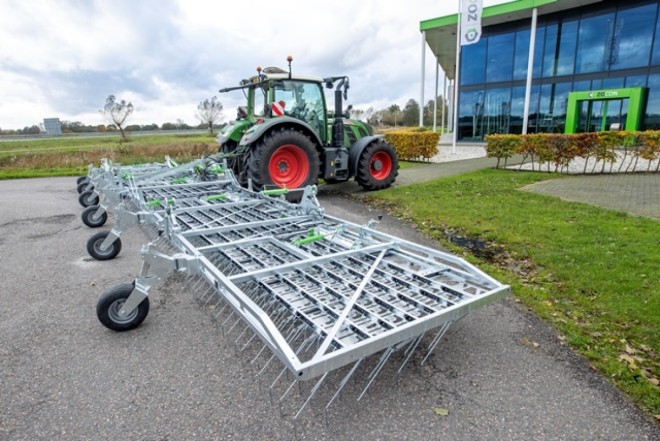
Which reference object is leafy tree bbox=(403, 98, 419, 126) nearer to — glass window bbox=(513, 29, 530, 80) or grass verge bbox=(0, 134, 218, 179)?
glass window bbox=(513, 29, 530, 80)

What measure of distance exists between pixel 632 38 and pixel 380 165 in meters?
14.3

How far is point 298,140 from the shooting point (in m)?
6.82

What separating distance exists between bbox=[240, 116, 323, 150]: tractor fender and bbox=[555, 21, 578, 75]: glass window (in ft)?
49.6

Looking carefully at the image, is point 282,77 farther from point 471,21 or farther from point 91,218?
point 471,21

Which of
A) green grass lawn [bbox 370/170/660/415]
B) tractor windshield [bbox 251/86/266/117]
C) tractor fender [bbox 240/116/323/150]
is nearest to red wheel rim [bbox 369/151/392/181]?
green grass lawn [bbox 370/170/660/415]

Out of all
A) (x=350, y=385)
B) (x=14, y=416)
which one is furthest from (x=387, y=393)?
(x=14, y=416)

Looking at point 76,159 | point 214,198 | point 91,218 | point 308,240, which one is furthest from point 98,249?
point 76,159

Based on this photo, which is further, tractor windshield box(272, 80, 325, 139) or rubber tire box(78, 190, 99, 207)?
tractor windshield box(272, 80, 325, 139)

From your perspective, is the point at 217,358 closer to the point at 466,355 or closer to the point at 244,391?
the point at 244,391

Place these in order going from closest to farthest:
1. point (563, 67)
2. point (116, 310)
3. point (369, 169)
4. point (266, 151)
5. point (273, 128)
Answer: point (116, 310), point (266, 151), point (273, 128), point (369, 169), point (563, 67)

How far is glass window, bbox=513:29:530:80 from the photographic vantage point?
699 inches

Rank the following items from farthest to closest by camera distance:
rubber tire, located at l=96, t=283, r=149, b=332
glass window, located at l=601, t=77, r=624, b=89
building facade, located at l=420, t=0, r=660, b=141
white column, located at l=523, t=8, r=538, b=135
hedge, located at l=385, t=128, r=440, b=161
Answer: glass window, located at l=601, t=77, r=624, b=89 < white column, located at l=523, t=8, r=538, b=135 < building facade, located at l=420, t=0, r=660, b=141 < hedge, located at l=385, t=128, r=440, b=161 < rubber tire, located at l=96, t=283, r=149, b=332

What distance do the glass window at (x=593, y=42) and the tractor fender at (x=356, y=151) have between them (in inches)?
546

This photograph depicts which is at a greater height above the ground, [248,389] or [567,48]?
[567,48]
